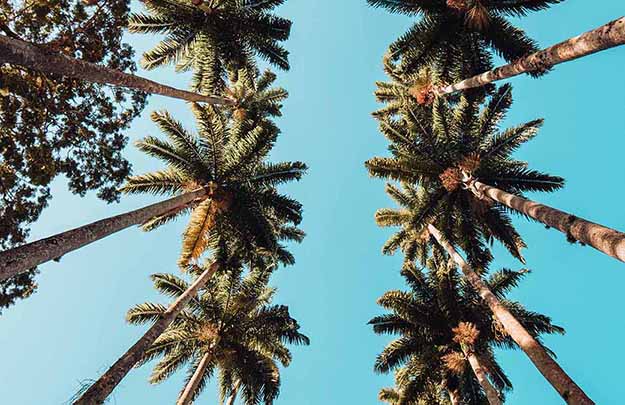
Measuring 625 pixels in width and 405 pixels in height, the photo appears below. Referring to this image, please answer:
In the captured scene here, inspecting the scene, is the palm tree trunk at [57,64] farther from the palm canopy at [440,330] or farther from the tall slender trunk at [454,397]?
the tall slender trunk at [454,397]

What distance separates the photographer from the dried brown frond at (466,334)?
16.6m

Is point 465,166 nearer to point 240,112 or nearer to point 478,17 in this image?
point 478,17

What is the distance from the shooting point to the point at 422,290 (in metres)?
19.8

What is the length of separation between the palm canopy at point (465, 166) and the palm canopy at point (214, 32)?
238 inches

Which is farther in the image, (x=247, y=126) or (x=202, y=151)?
(x=247, y=126)

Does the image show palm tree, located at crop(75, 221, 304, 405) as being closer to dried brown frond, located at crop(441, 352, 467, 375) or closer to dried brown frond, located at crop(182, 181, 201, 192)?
dried brown frond, located at crop(182, 181, 201, 192)

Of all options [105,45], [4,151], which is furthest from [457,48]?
[4,151]

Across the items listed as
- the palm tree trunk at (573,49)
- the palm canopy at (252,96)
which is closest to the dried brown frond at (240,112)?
the palm canopy at (252,96)

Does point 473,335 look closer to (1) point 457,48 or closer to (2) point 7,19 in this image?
(1) point 457,48

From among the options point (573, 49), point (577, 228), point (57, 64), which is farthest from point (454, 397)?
point (57, 64)

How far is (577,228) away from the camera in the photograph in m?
9.41

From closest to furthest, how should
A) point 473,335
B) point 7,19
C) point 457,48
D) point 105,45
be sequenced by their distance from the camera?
point 7,19, point 105,45, point 473,335, point 457,48

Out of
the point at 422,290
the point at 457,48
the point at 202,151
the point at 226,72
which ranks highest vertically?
the point at 457,48

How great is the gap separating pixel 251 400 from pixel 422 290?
8450mm
